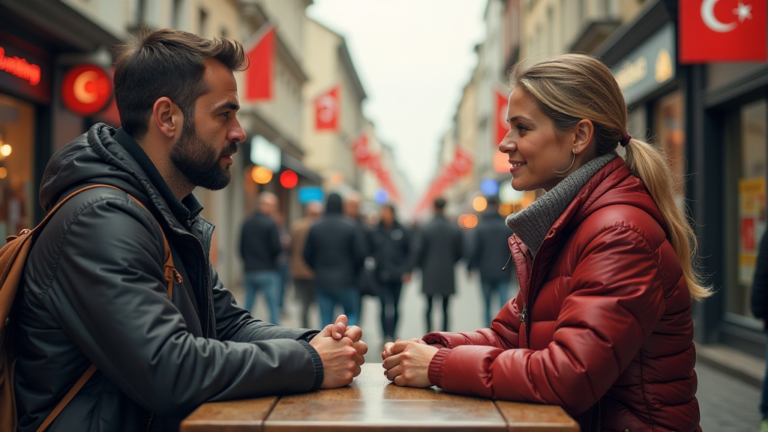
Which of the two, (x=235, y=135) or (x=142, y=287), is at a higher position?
(x=235, y=135)

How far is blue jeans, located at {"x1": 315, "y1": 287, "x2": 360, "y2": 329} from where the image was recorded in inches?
387

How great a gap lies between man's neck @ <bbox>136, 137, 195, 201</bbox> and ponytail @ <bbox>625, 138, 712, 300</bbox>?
1.41 meters

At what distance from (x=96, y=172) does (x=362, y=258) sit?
797 cm

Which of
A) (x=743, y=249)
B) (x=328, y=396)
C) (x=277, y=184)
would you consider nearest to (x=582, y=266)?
(x=328, y=396)

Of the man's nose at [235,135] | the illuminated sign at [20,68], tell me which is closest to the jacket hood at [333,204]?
the illuminated sign at [20,68]

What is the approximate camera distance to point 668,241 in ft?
6.73

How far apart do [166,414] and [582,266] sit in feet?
3.78

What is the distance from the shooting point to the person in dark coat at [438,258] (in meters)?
10.8

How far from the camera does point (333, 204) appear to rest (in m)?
9.95

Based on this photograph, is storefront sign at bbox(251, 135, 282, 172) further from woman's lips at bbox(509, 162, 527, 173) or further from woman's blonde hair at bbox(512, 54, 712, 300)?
woman's blonde hair at bbox(512, 54, 712, 300)

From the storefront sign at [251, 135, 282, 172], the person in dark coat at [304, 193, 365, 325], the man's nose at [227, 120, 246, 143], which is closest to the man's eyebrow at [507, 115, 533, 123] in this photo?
the man's nose at [227, 120, 246, 143]

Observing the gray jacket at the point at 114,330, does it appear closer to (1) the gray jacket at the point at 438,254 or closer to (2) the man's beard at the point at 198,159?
(2) the man's beard at the point at 198,159

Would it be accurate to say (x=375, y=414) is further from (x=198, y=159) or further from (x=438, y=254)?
(x=438, y=254)

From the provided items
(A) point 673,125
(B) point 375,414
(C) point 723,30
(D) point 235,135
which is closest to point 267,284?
(A) point 673,125
